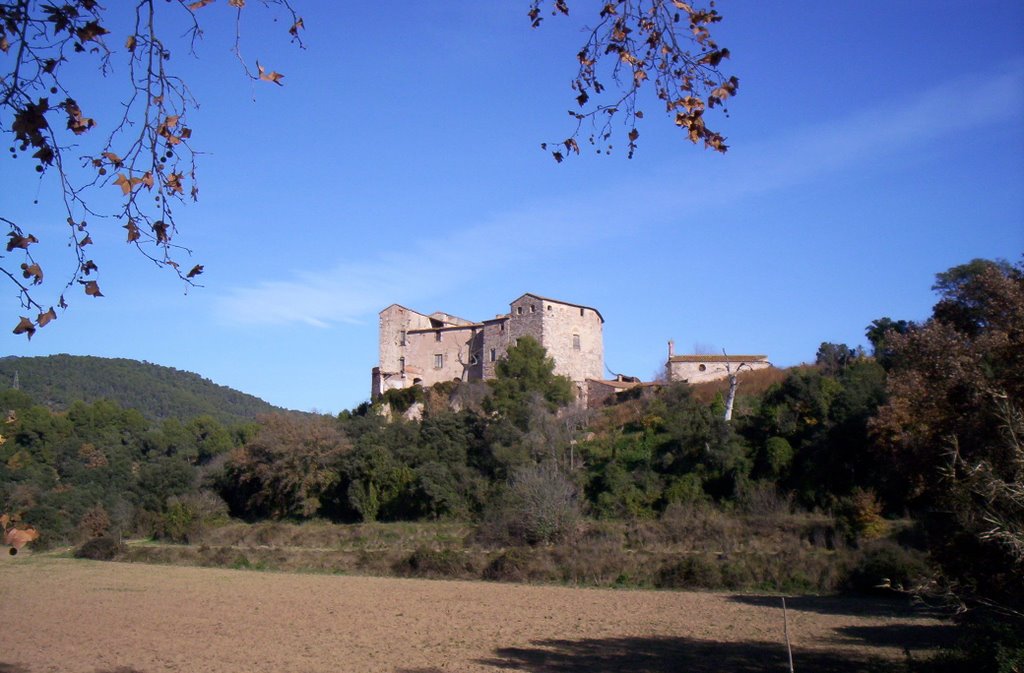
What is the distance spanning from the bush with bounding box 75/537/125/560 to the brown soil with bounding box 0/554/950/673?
9.68 meters

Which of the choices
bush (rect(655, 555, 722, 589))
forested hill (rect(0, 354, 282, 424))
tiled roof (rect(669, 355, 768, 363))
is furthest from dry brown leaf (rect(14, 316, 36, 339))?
forested hill (rect(0, 354, 282, 424))

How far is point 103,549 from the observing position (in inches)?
1432

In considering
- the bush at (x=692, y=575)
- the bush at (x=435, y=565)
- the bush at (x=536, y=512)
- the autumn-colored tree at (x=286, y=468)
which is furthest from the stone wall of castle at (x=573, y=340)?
the bush at (x=692, y=575)

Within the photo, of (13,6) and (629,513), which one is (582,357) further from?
(13,6)

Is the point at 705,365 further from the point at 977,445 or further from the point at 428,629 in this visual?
the point at 977,445

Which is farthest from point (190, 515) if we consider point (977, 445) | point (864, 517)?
point (977, 445)

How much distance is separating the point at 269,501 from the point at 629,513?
1828cm

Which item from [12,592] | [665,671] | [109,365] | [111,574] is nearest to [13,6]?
[665,671]

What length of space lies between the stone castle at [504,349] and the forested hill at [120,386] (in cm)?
3094

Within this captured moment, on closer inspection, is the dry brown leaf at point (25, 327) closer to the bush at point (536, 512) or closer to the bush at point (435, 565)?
the bush at point (435, 565)

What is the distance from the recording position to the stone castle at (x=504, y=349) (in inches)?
2034

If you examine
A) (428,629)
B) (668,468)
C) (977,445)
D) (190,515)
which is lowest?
(428,629)

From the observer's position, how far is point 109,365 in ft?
324

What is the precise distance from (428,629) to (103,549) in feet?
80.2
